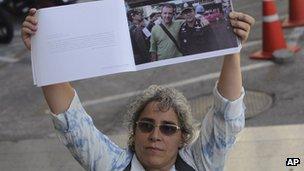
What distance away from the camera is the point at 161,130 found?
Result: 7.78 feet

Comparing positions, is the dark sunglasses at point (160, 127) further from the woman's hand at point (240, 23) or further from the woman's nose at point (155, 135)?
the woman's hand at point (240, 23)

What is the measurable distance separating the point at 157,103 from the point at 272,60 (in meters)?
4.91

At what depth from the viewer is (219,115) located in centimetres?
245

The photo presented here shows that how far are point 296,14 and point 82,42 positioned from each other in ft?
21.0

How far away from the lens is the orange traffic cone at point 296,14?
8164mm

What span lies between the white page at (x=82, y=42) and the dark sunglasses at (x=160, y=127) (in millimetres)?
262

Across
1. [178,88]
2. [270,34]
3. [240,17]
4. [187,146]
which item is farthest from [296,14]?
[240,17]

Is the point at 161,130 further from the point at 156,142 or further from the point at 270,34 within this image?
the point at 270,34

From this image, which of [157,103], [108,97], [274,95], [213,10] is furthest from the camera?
[108,97]

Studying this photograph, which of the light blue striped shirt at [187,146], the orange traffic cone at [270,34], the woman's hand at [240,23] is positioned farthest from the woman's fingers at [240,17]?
the orange traffic cone at [270,34]

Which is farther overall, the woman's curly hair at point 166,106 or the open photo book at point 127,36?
the woman's curly hair at point 166,106

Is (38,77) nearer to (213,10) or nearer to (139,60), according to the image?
(139,60)

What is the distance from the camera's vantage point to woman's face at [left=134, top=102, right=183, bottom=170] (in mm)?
2354

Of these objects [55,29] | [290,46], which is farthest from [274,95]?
[55,29]
